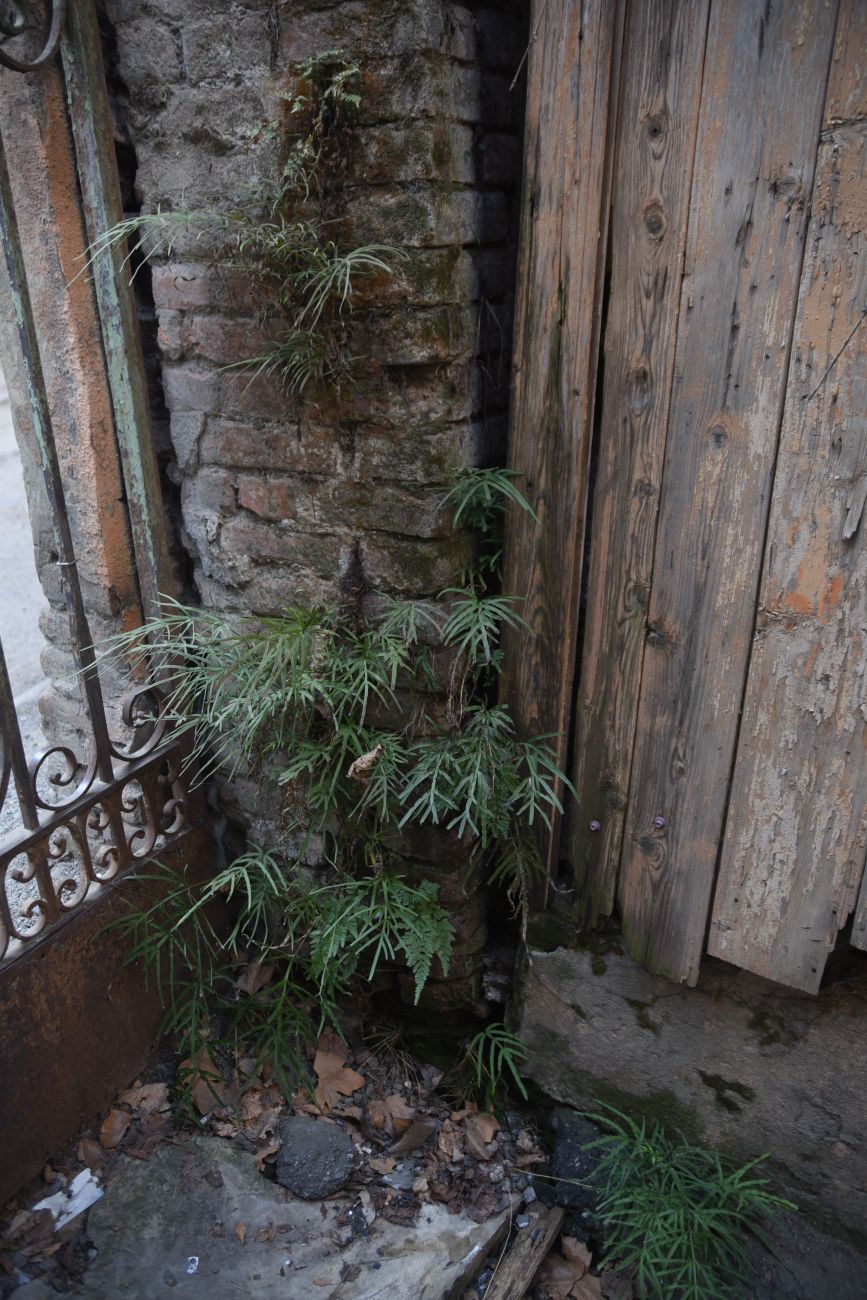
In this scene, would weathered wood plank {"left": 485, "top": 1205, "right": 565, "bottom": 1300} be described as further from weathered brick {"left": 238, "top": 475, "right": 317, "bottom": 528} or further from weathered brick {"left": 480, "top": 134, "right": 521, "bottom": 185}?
weathered brick {"left": 480, "top": 134, "right": 521, "bottom": 185}

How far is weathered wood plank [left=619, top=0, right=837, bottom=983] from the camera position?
1443 millimetres

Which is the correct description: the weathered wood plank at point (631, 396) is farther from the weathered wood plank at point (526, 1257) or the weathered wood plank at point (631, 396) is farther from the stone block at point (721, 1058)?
the weathered wood plank at point (526, 1257)

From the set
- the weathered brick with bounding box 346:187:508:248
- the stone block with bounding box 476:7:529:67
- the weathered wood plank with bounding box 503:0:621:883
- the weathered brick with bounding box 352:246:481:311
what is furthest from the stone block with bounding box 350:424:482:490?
the stone block with bounding box 476:7:529:67

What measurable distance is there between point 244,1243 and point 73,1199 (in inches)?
14.4

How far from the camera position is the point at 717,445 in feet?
5.36

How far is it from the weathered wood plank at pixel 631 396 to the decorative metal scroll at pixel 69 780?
0.94 meters

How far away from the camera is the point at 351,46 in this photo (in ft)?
5.28

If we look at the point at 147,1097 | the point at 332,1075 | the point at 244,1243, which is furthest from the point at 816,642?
the point at 147,1097

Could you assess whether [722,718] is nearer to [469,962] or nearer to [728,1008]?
[728,1008]

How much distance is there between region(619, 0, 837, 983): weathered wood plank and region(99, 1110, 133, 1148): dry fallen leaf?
3.94ft

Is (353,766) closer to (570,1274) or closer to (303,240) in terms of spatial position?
(303,240)

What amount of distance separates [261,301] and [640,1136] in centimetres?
191

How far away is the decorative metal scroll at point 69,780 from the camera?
1769 mm

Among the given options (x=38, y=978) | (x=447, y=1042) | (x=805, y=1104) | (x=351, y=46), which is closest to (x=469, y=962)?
(x=447, y=1042)
